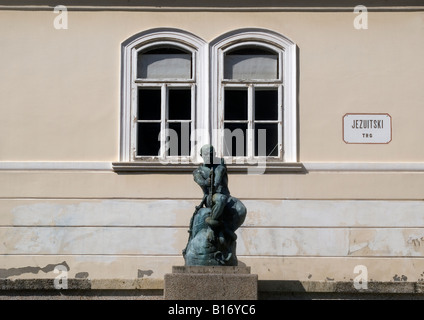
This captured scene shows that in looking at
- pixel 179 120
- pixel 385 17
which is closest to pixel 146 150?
pixel 179 120

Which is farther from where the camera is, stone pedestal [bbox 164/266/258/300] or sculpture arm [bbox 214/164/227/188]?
sculpture arm [bbox 214/164/227/188]

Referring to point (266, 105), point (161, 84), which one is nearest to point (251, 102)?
point (266, 105)

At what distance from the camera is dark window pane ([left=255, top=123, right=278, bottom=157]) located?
15750mm

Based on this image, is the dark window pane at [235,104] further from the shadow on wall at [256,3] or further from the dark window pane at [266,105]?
the shadow on wall at [256,3]

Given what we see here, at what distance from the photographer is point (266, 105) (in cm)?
1591

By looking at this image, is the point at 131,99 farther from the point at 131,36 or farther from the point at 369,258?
the point at 369,258

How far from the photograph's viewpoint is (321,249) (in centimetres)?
1530

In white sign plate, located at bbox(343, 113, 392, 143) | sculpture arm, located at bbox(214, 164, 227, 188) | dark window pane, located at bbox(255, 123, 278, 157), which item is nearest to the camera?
sculpture arm, located at bbox(214, 164, 227, 188)

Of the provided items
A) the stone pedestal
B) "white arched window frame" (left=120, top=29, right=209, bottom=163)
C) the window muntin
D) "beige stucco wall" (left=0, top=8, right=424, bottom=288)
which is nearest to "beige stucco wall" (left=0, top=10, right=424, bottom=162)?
"beige stucco wall" (left=0, top=8, right=424, bottom=288)

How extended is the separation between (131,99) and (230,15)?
1.99 meters

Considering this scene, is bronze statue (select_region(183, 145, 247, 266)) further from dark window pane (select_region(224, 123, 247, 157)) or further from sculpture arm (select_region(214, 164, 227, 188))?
dark window pane (select_region(224, 123, 247, 157))

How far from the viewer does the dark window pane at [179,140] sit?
15744mm

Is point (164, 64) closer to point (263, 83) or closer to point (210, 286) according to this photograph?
point (263, 83)

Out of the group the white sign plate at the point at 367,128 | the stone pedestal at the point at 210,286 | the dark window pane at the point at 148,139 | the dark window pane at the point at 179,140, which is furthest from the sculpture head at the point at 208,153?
the white sign plate at the point at 367,128
